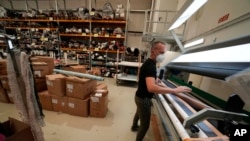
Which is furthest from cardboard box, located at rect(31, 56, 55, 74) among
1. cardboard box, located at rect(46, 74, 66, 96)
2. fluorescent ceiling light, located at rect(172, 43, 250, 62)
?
fluorescent ceiling light, located at rect(172, 43, 250, 62)

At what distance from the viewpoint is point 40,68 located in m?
2.52

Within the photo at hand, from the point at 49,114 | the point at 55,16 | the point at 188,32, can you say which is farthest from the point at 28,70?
the point at 55,16

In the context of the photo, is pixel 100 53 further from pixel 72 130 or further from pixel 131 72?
pixel 72 130

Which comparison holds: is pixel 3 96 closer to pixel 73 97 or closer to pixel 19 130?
pixel 73 97

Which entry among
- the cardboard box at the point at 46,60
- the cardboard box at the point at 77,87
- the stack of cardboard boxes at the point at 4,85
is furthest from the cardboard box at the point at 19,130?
the stack of cardboard boxes at the point at 4,85

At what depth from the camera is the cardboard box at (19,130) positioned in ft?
3.45

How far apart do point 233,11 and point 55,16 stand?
19.3 ft

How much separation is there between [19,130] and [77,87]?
102 centimetres

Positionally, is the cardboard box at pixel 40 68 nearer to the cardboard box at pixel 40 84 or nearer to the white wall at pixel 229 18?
the cardboard box at pixel 40 84

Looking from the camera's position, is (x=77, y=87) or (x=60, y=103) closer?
(x=77, y=87)

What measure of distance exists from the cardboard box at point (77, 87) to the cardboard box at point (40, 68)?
76 cm

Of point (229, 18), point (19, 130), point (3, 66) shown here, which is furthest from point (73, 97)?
point (229, 18)

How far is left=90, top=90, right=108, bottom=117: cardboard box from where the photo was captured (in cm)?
220

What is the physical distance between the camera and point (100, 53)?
539 centimetres
